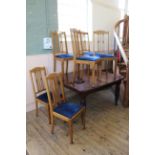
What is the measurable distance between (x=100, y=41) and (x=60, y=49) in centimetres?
150

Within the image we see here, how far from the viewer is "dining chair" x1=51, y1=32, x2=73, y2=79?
3.06 meters

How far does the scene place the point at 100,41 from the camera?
4352 mm

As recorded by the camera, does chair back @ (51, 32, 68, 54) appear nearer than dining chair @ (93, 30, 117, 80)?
Yes

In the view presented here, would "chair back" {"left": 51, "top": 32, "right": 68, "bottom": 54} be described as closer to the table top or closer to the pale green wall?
the pale green wall

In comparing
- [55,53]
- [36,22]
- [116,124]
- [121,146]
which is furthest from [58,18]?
[121,146]

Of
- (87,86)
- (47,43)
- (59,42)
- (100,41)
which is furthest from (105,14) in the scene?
(87,86)

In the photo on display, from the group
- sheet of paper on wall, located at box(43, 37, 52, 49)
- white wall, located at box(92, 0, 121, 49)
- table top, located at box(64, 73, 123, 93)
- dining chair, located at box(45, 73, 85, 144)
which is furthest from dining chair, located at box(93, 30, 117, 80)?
dining chair, located at box(45, 73, 85, 144)

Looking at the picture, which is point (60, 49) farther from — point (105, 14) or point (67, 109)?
point (105, 14)

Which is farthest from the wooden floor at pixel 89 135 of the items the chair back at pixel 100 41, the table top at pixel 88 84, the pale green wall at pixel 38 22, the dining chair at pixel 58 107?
the chair back at pixel 100 41

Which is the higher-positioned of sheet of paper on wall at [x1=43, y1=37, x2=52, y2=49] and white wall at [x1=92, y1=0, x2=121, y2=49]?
white wall at [x1=92, y1=0, x2=121, y2=49]

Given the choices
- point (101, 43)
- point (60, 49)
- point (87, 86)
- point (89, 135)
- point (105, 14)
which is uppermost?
point (105, 14)

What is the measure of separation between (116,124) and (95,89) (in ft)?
2.17
